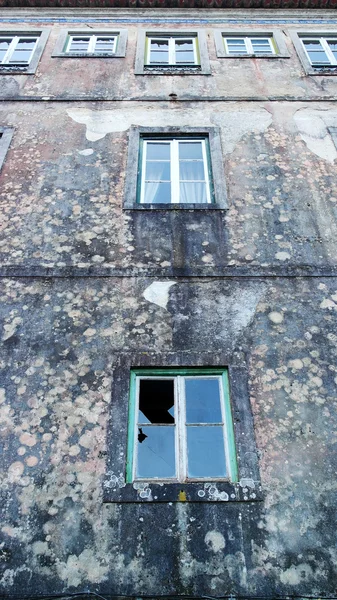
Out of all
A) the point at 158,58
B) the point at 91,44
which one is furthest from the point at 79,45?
the point at 158,58

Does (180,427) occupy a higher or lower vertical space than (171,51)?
lower

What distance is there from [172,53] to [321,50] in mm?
2777

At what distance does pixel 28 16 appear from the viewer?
32.3ft

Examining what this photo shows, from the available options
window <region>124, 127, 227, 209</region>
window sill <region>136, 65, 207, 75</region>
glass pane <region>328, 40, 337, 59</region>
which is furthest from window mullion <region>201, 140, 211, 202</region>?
glass pane <region>328, 40, 337, 59</region>

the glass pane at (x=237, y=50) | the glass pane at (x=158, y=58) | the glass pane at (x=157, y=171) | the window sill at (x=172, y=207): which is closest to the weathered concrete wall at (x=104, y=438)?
the window sill at (x=172, y=207)

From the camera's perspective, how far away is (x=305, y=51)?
9.09 metres

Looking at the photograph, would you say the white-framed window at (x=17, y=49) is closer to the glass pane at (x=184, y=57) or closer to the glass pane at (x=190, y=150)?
A: the glass pane at (x=184, y=57)

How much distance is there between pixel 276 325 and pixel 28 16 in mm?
8395

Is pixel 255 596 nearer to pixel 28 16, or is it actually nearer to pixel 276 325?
pixel 276 325

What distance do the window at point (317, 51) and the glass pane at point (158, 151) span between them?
3.12 meters

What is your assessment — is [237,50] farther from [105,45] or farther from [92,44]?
[92,44]

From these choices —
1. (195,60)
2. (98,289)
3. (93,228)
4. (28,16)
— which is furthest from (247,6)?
(98,289)

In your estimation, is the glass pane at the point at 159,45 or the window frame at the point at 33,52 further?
the glass pane at the point at 159,45

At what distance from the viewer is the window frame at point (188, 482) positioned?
166 inches
